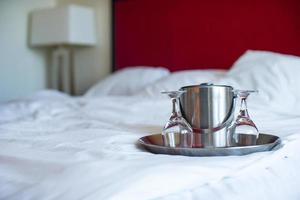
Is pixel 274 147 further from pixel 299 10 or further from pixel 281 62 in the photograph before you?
pixel 299 10

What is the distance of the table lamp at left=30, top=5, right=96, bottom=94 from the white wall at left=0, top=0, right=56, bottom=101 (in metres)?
0.14

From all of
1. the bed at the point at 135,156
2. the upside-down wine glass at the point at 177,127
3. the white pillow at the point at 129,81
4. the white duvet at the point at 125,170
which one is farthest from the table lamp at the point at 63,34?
the upside-down wine glass at the point at 177,127

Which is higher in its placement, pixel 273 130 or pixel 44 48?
pixel 44 48

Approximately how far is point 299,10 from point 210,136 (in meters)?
1.55

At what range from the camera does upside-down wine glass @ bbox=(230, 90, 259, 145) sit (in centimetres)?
115

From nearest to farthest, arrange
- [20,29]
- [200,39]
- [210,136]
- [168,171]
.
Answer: [168,171] → [210,136] → [200,39] → [20,29]

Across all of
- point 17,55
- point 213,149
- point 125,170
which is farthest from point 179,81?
point 17,55

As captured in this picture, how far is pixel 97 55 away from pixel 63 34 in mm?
361

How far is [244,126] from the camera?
1.21 m

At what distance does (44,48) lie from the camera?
3.82 m

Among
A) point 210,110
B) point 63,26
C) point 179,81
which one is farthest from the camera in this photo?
point 63,26

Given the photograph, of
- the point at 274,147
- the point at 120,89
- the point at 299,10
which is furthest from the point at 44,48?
the point at 274,147

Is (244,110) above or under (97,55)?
under

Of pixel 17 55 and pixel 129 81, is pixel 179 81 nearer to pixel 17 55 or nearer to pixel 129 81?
pixel 129 81
